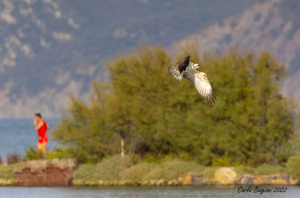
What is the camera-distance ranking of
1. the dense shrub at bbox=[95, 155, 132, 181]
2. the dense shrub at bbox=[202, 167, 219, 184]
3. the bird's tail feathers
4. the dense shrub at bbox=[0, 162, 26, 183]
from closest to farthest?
the bird's tail feathers → the dense shrub at bbox=[202, 167, 219, 184] → the dense shrub at bbox=[95, 155, 132, 181] → the dense shrub at bbox=[0, 162, 26, 183]


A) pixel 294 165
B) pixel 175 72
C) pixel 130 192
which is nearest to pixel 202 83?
pixel 175 72

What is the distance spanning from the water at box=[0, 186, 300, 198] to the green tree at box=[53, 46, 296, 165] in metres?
3.57

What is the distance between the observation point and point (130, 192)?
2503 cm

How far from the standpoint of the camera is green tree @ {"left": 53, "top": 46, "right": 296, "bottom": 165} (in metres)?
29.0

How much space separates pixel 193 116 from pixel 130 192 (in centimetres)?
680

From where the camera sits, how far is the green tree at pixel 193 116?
95.1 feet

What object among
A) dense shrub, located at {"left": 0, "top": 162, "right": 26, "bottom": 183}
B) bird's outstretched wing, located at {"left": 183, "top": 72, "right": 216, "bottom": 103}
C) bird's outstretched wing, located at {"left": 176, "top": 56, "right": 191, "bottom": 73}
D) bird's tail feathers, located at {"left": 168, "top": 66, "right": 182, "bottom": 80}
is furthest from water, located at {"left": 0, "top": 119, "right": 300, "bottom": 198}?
bird's tail feathers, located at {"left": 168, "top": 66, "right": 182, "bottom": 80}

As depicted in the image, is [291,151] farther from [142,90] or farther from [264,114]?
[142,90]

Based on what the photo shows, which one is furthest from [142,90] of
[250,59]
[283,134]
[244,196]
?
[244,196]

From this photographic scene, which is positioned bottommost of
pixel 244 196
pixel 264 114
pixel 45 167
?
pixel 244 196

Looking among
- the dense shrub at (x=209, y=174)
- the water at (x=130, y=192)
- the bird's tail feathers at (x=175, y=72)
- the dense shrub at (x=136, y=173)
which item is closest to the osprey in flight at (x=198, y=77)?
the bird's tail feathers at (x=175, y=72)

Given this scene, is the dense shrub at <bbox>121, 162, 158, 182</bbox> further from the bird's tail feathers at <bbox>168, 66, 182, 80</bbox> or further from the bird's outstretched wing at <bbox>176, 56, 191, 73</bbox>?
the bird's tail feathers at <bbox>168, 66, 182, 80</bbox>

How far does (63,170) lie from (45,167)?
102 centimetres

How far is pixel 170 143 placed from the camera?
31.6m
